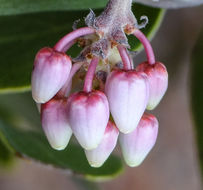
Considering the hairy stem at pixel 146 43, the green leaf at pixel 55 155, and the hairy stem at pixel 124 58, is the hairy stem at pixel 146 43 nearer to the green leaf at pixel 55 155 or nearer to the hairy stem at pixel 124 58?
Answer: the hairy stem at pixel 124 58

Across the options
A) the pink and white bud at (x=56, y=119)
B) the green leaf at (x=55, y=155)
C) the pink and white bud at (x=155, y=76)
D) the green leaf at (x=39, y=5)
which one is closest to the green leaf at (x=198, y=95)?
the green leaf at (x=55, y=155)

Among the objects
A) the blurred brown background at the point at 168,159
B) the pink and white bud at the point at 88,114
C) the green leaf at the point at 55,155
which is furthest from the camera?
the blurred brown background at the point at 168,159

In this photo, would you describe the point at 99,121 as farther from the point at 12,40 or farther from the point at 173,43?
the point at 173,43

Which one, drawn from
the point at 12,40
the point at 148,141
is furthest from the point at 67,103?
the point at 12,40

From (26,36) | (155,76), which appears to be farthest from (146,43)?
(26,36)

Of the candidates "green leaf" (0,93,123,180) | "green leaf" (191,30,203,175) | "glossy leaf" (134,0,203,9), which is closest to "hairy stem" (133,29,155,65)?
"glossy leaf" (134,0,203,9)
